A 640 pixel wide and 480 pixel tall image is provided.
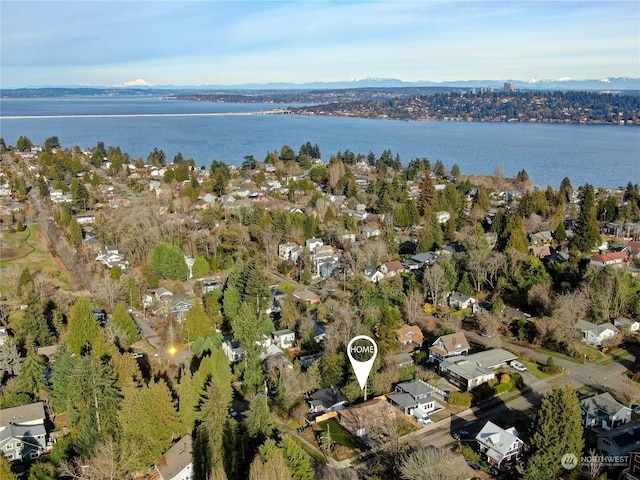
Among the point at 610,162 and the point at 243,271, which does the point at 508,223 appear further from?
the point at 610,162

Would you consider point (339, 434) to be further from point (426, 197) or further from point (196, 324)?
point (426, 197)

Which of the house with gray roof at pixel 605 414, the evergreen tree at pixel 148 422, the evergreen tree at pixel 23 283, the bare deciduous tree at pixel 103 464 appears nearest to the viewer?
the bare deciduous tree at pixel 103 464

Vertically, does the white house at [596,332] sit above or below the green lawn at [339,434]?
above

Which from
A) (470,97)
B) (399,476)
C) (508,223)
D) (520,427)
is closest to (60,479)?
(399,476)

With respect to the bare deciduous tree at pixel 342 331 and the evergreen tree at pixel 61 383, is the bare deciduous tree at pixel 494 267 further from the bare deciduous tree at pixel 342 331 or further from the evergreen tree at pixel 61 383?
the evergreen tree at pixel 61 383

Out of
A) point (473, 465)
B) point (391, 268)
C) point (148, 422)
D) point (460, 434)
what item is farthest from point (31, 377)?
point (391, 268)

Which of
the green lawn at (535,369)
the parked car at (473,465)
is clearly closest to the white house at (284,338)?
the green lawn at (535,369)

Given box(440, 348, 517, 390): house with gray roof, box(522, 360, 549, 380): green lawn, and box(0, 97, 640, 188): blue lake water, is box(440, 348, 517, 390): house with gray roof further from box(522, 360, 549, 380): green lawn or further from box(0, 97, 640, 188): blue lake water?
box(0, 97, 640, 188): blue lake water
